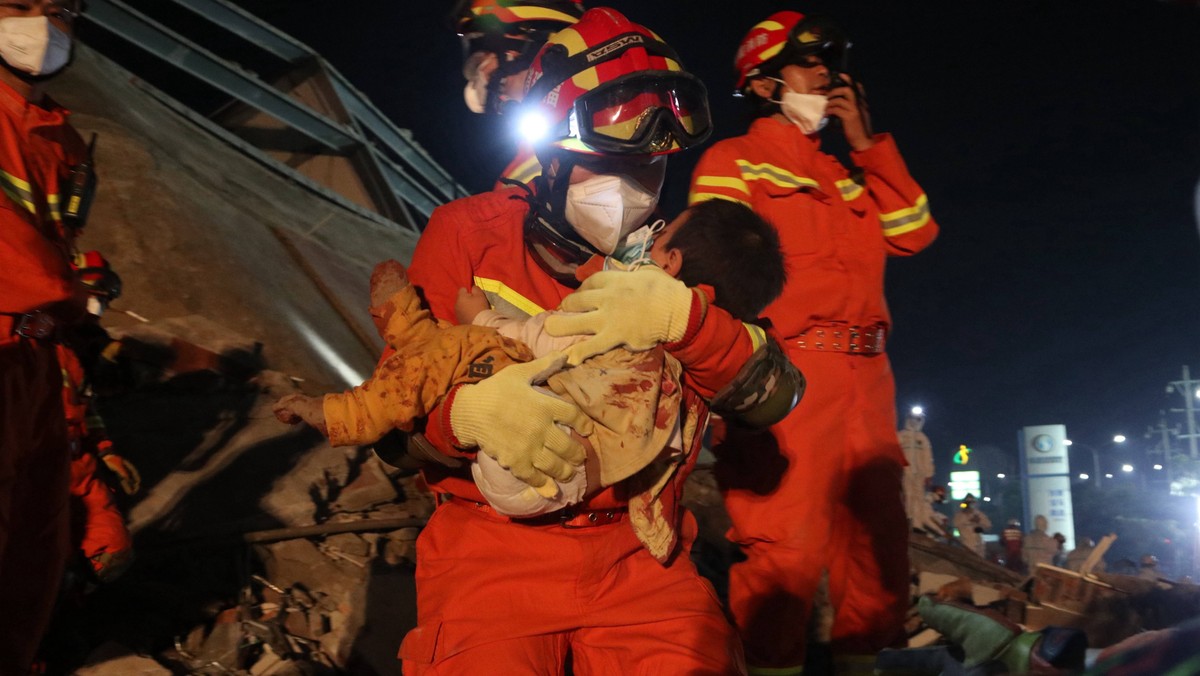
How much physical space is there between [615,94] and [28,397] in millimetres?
1796

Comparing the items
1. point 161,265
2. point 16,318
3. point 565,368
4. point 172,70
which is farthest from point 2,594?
point 172,70

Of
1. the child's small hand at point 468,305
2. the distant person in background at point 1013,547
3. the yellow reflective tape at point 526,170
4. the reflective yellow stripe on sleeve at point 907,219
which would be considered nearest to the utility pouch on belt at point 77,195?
the yellow reflective tape at point 526,170

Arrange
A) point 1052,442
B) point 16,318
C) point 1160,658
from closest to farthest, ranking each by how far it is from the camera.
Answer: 1. point 1160,658
2. point 16,318
3. point 1052,442

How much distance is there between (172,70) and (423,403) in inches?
456

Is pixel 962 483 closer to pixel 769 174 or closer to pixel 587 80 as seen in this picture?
pixel 769 174

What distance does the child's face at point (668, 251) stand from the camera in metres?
2.12

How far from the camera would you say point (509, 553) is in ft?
6.76

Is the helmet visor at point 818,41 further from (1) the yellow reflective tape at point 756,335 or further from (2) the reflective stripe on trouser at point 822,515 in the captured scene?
(1) the yellow reflective tape at point 756,335

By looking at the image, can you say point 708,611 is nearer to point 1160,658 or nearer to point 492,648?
point 492,648

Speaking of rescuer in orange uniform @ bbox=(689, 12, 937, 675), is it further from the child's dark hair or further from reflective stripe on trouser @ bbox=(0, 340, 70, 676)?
reflective stripe on trouser @ bbox=(0, 340, 70, 676)

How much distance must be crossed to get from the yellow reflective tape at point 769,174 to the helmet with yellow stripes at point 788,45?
40 cm

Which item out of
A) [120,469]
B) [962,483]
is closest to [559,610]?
[120,469]

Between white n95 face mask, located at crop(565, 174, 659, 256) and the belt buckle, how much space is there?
1499mm

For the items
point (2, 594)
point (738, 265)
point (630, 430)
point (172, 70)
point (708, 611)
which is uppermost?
point (172, 70)
